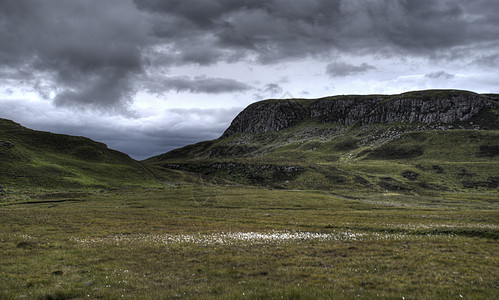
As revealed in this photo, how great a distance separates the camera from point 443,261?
1775cm

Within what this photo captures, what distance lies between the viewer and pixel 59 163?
373 feet

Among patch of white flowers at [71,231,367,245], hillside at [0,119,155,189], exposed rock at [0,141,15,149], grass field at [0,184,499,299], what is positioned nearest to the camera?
grass field at [0,184,499,299]

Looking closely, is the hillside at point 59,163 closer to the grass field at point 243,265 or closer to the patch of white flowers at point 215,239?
the grass field at point 243,265

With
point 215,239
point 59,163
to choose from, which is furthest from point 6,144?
point 215,239

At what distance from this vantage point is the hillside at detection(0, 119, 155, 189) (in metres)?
89.2

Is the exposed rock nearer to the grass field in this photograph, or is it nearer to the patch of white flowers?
the grass field

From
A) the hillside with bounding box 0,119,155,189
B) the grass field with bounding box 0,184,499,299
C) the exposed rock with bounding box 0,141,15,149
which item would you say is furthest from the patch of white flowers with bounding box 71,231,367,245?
the exposed rock with bounding box 0,141,15,149

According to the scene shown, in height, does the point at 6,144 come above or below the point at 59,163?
above

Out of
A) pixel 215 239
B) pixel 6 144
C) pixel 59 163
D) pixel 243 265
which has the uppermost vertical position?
pixel 6 144

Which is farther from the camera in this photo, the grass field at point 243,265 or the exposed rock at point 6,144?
the exposed rock at point 6,144

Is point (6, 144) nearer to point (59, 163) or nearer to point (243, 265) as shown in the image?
point (59, 163)

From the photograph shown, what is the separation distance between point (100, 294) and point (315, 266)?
12.0 metres

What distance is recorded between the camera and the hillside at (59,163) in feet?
293

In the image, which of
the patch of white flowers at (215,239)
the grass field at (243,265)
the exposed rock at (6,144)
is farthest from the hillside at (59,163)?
the patch of white flowers at (215,239)
